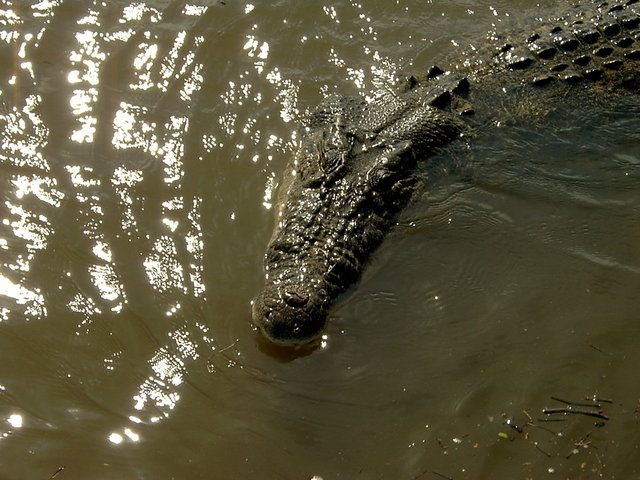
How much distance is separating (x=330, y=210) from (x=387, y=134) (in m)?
1.00

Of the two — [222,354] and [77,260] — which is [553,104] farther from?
[77,260]

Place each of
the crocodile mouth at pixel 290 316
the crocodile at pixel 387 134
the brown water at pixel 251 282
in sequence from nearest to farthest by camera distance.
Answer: the brown water at pixel 251 282 → the crocodile mouth at pixel 290 316 → the crocodile at pixel 387 134

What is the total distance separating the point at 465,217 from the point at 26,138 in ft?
11.8

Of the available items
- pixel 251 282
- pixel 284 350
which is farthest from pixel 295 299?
pixel 251 282

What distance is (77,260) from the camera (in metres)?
5.05

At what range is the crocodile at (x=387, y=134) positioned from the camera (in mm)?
4883

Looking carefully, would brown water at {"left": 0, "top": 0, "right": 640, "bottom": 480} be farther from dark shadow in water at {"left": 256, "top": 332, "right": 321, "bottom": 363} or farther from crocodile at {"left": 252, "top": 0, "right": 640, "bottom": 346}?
crocodile at {"left": 252, "top": 0, "right": 640, "bottom": 346}

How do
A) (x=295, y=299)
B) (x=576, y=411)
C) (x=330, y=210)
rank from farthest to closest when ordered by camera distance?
(x=330, y=210)
(x=295, y=299)
(x=576, y=411)

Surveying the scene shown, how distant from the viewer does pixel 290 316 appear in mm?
4551

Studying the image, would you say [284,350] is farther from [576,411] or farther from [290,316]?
[576,411]

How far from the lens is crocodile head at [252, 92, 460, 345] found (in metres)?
4.65

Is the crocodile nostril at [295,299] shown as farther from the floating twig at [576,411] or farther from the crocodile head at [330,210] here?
the floating twig at [576,411]

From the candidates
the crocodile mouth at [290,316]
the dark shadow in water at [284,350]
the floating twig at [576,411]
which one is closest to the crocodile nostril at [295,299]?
the crocodile mouth at [290,316]

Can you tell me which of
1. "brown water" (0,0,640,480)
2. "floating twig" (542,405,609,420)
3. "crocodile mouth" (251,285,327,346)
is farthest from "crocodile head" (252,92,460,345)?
"floating twig" (542,405,609,420)
